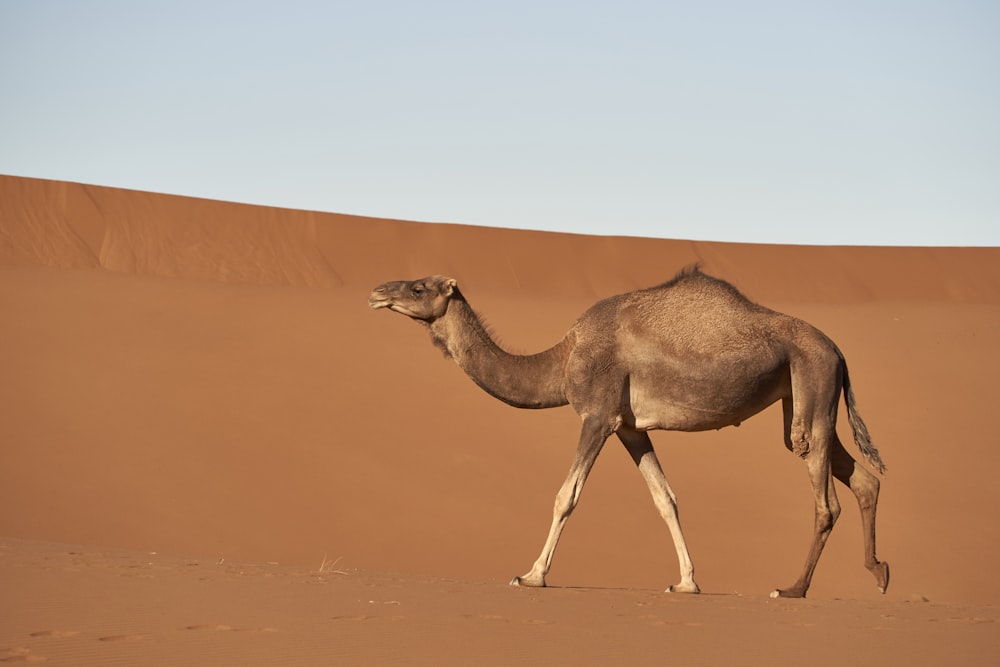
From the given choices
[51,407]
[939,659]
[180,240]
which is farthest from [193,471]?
[180,240]

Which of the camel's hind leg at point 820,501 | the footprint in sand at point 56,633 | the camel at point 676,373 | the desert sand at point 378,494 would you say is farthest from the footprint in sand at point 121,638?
the camel's hind leg at point 820,501

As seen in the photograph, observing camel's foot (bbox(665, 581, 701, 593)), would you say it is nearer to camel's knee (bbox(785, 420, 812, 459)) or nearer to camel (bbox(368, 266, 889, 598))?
camel (bbox(368, 266, 889, 598))

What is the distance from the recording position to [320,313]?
31.4 meters

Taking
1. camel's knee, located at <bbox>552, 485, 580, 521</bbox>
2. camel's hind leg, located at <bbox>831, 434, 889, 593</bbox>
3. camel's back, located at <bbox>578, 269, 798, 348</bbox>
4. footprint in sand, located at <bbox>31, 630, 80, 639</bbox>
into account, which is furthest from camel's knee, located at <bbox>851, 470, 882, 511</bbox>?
footprint in sand, located at <bbox>31, 630, 80, 639</bbox>

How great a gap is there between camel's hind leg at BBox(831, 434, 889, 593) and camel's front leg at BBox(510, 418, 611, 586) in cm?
226

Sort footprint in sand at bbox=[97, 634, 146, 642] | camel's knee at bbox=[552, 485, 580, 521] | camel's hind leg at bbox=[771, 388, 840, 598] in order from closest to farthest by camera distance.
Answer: footprint in sand at bbox=[97, 634, 146, 642], camel's knee at bbox=[552, 485, 580, 521], camel's hind leg at bbox=[771, 388, 840, 598]

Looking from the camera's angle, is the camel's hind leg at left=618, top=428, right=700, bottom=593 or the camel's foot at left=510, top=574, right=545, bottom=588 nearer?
the camel's foot at left=510, top=574, right=545, bottom=588

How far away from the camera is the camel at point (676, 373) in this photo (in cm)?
1079

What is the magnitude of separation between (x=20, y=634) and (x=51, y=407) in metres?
14.3

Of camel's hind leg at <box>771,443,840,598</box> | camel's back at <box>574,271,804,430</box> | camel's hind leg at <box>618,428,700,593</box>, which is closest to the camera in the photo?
camel's hind leg at <box>618,428,700,593</box>

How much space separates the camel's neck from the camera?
442 inches

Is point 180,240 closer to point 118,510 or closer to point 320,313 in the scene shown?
point 320,313

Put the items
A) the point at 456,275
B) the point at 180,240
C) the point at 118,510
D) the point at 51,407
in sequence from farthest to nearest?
the point at 456,275, the point at 180,240, the point at 51,407, the point at 118,510

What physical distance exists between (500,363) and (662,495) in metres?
1.82
